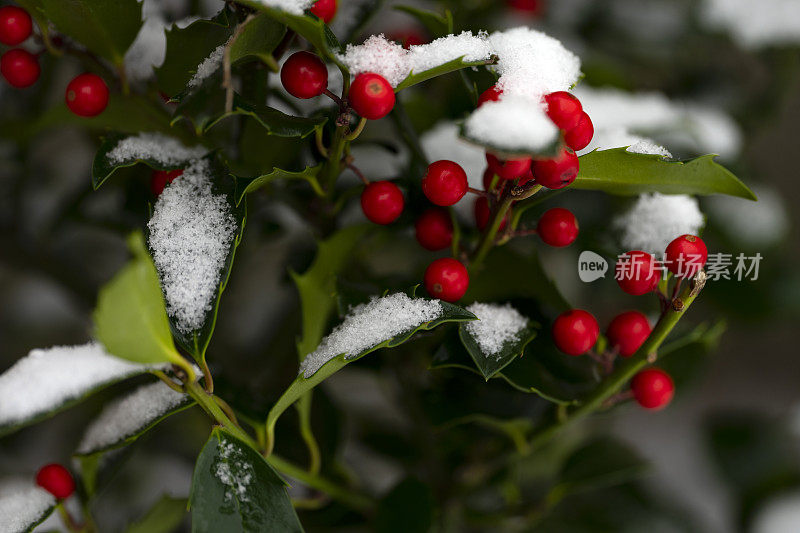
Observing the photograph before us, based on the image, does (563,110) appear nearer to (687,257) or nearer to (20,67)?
(687,257)

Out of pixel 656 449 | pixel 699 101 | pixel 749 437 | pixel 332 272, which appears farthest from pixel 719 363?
pixel 332 272

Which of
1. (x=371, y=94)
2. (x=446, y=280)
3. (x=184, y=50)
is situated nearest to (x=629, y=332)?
(x=446, y=280)

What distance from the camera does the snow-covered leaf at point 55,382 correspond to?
329mm

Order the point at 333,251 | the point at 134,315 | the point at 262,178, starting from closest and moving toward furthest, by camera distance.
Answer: the point at 134,315, the point at 262,178, the point at 333,251

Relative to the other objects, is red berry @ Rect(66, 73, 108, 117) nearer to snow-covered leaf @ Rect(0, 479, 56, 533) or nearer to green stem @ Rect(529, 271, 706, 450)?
snow-covered leaf @ Rect(0, 479, 56, 533)

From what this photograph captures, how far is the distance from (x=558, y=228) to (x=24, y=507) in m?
0.39

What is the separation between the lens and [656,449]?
117 centimetres

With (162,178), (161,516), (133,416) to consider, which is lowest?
(161,516)

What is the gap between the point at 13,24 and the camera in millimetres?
433

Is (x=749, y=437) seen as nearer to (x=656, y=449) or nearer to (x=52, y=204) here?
(x=656, y=449)

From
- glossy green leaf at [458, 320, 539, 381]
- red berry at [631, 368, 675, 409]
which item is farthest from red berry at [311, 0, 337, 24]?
red berry at [631, 368, 675, 409]

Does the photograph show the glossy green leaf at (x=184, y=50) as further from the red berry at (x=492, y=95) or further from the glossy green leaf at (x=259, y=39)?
the red berry at (x=492, y=95)

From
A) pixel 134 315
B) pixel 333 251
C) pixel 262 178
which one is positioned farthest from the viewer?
pixel 333 251

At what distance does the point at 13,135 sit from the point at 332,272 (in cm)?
32
